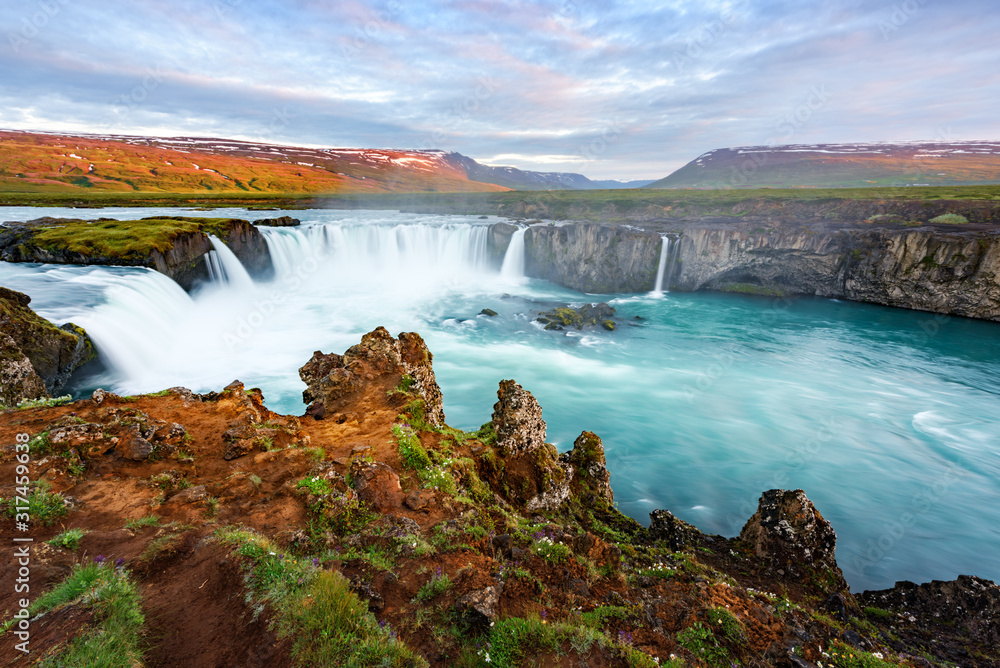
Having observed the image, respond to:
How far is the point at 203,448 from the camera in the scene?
9.04 meters

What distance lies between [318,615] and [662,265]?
48.1 meters

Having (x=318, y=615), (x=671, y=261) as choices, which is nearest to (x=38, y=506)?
(x=318, y=615)

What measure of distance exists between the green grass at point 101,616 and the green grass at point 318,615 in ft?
3.61

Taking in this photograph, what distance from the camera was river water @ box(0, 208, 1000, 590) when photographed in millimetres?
15375

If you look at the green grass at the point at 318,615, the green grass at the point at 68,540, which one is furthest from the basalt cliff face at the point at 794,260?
the green grass at the point at 68,540

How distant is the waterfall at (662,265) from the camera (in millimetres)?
46688

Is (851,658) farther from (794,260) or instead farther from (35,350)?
(794,260)

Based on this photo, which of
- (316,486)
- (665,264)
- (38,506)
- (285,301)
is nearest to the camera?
(38,506)

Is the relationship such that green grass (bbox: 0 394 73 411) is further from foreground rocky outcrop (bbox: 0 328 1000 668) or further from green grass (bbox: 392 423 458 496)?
green grass (bbox: 392 423 458 496)

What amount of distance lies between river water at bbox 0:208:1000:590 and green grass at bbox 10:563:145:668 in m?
13.2

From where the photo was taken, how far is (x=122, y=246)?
3091cm

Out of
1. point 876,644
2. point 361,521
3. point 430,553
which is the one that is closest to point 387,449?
point 361,521

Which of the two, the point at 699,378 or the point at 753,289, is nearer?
the point at 699,378

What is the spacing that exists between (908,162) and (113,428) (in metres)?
265
